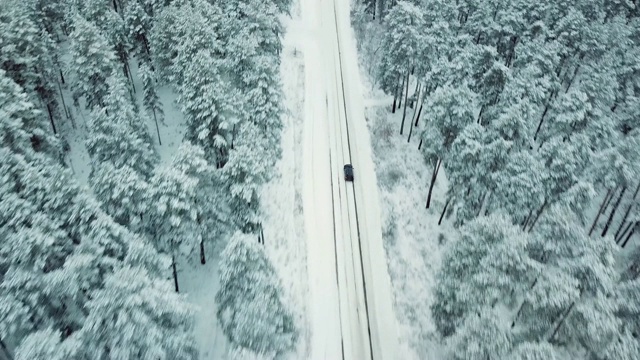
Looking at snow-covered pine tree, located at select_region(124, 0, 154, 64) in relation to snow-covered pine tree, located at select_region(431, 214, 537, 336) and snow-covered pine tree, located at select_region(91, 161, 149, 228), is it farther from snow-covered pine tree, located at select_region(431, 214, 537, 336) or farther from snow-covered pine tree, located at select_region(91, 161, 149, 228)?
snow-covered pine tree, located at select_region(431, 214, 537, 336)

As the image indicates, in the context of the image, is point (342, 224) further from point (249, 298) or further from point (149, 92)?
point (149, 92)

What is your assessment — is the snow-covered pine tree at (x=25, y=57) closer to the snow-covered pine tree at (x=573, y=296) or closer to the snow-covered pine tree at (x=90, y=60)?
the snow-covered pine tree at (x=90, y=60)

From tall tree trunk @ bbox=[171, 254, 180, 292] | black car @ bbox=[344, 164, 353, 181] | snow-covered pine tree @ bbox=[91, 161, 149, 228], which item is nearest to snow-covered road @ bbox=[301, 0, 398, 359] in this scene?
black car @ bbox=[344, 164, 353, 181]

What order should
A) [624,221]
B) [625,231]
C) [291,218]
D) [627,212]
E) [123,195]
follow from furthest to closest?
[291,218] < [627,212] < [624,221] < [625,231] < [123,195]

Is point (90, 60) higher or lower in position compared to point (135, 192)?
higher

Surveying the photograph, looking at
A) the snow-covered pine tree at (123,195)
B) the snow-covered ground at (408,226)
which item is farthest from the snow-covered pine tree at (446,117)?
the snow-covered pine tree at (123,195)

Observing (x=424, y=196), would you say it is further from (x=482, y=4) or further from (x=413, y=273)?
(x=482, y=4)

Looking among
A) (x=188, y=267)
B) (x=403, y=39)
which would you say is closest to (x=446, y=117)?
(x=403, y=39)

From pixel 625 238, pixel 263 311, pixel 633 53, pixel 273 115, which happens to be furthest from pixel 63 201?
pixel 633 53
